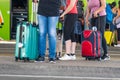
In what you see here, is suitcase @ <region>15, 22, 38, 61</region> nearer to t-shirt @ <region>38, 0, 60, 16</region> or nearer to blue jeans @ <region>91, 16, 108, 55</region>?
t-shirt @ <region>38, 0, 60, 16</region>

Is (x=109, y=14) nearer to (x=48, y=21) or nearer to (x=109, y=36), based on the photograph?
(x=109, y=36)

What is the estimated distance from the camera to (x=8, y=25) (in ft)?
59.8

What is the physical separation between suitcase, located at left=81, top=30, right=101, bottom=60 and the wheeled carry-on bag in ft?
3.71

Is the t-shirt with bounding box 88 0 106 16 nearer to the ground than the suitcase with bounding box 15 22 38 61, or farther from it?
farther from it

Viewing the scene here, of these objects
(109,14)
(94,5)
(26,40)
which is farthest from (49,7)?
(109,14)

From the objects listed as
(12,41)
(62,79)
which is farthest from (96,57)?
(12,41)

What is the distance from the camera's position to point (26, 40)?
9875mm

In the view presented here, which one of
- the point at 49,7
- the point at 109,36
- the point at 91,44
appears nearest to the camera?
the point at 49,7

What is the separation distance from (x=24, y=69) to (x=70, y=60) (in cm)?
140

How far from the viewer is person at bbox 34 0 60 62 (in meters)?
9.88

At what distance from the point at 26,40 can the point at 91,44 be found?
1.46 meters

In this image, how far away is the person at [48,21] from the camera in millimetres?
9883

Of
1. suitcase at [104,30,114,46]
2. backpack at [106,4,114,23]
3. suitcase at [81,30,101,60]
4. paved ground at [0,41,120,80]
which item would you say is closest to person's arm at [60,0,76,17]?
suitcase at [81,30,101,60]

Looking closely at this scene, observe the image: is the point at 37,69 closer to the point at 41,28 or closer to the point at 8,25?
the point at 41,28
